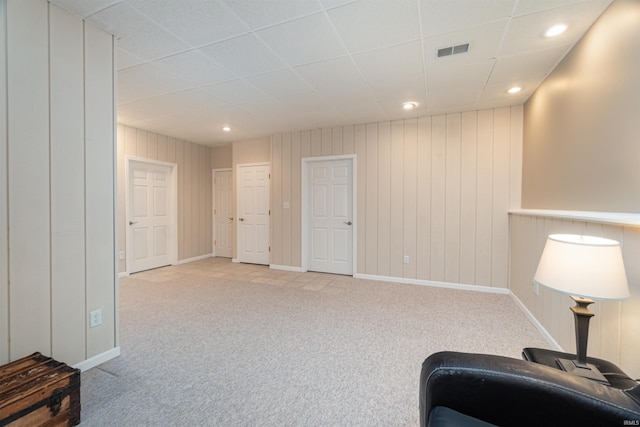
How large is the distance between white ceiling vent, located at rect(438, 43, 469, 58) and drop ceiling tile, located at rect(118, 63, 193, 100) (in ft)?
8.39

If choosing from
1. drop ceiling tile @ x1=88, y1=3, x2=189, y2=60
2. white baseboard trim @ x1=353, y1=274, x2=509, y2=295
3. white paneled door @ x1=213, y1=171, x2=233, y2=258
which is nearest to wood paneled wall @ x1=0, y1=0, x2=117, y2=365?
drop ceiling tile @ x1=88, y1=3, x2=189, y2=60

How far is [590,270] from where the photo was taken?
3.67ft

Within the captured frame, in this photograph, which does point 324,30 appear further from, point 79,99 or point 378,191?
point 378,191

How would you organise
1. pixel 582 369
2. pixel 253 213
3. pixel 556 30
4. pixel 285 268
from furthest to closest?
pixel 253 213
pixel 285 268
pixel 556 30
pixel 582 369

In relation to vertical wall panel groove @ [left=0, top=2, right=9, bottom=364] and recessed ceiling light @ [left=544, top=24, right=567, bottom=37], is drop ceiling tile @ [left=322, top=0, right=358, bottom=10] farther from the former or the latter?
vertical wall panel groove @ [left=0, top=2, right=9, bottom=364]

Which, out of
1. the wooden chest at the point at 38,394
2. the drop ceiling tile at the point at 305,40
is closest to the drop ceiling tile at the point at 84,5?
the drop ceiling tile at the point at 305,40

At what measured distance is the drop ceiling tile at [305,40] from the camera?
1987mm

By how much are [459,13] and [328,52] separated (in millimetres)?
1007

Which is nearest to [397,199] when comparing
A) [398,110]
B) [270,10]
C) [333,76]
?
[398,110]

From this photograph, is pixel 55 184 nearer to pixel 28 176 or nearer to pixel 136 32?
pixel 28 176

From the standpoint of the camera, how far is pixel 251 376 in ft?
6.20

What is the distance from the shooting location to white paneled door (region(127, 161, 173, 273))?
476cm

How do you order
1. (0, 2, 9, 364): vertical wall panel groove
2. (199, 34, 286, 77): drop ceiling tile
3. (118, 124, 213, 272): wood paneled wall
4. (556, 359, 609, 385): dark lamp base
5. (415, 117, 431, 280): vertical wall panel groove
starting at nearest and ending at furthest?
(556, 359, 609, 385): dark lamp base, (0, 2, 9, 364): vertical wall panel groove, (199, 34, 286, 77): drop ceiling tile, (415, 117, 431, 280): vertical wall panel groove, (118, 124, 213, 272): wood paneled wall

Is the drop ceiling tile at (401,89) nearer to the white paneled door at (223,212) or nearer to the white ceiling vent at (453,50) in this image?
the white ceiling vent at (453,50)
